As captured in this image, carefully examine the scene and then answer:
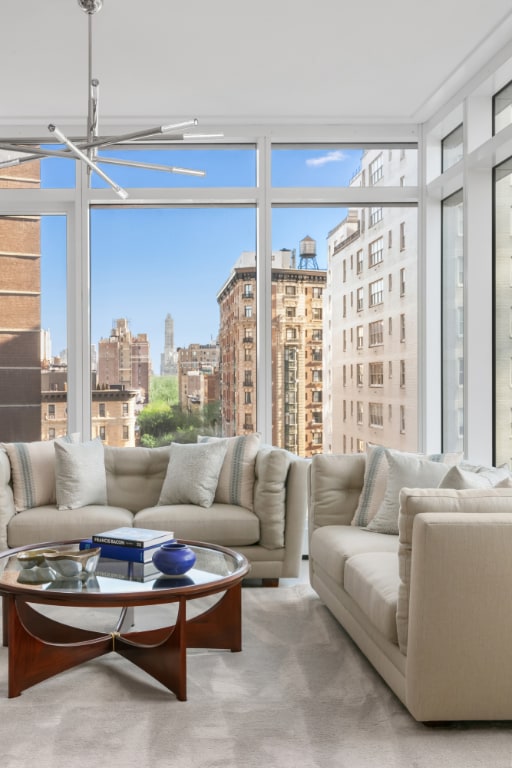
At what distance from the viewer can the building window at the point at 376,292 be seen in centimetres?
579

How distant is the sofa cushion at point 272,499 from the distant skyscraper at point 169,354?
141 centimetres

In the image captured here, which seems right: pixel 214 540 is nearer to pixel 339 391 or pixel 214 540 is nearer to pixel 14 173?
pixel 339 391

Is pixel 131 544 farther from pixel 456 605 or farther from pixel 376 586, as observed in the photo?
pixel 456 605

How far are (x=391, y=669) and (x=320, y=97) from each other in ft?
12.5

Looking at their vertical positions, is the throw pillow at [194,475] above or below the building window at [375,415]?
below

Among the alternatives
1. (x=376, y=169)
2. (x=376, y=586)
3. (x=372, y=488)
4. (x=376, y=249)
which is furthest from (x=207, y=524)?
(x=376, y=169)

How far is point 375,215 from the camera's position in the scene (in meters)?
5.82

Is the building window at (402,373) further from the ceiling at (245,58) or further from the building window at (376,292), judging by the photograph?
the ceiling at (245,58)

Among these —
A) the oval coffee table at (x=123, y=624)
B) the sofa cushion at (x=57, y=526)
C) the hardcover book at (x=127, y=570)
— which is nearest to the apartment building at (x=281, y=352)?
the sofa cushion at (x=57, y=526)

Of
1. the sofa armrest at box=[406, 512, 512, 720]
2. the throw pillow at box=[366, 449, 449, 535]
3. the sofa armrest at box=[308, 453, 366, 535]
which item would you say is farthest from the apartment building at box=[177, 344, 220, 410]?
the sofa armrest at box=[406, 512, 512, 720]

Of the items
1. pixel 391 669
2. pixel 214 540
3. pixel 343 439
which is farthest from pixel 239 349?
pixel 391 669

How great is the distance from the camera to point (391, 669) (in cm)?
277

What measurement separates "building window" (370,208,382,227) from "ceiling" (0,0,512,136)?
65 cm

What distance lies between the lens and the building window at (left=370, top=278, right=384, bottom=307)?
579 centimetres
